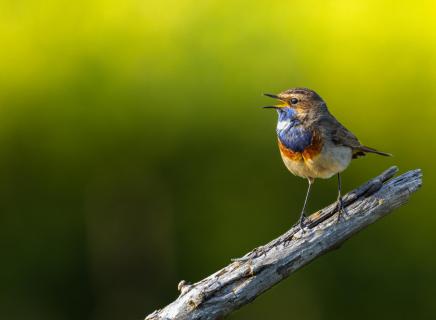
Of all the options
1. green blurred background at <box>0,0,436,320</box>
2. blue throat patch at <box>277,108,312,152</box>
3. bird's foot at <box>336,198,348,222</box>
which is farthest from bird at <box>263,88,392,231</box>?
green blurred background at <box>0,0,436,320</box>

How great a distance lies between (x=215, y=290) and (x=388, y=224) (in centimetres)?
256

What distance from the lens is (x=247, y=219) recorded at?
20.9ft

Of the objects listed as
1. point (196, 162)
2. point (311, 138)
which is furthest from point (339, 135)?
point (196, 162)

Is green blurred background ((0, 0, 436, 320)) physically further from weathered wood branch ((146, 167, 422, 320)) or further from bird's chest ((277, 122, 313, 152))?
weathered wood branch ((146, 167, 422, 320))

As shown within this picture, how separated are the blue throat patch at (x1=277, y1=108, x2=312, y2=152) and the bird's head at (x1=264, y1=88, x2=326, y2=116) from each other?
0.05 ft

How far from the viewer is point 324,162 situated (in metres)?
4.75

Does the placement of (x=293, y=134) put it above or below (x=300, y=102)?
below

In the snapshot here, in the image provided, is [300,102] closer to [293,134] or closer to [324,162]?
[293,134]

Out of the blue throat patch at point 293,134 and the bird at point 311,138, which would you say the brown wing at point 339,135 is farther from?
the blue throat patch at point 293,134

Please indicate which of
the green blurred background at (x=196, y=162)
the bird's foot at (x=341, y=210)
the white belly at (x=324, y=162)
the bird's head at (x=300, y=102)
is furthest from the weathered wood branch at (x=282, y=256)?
the green blurred background at (x=196, y=162)

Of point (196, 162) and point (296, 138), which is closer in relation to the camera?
point (296, 138)

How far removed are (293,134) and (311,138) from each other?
0.10 meters

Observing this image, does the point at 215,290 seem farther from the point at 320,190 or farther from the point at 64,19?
the point at 64,19

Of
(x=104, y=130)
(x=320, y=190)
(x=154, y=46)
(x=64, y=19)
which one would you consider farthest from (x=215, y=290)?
(x=64, y=19)
